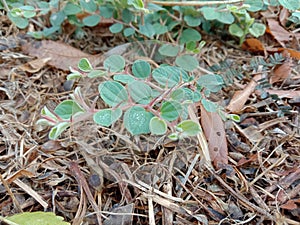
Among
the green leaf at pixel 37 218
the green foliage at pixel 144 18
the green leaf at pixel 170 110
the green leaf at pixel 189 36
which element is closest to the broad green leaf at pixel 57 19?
the green foliage at pixel 144 18

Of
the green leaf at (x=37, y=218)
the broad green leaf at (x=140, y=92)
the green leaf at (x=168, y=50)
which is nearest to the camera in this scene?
the green leaf at (x=37, y=218)

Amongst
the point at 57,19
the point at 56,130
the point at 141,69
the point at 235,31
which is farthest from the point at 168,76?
the point at 57,19

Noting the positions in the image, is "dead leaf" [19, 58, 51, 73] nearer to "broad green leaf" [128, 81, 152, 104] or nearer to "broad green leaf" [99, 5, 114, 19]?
"broad green leaf" [99, 5, 114, 19]

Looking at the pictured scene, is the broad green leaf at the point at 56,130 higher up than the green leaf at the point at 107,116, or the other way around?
the green leaf at the point at 107,116

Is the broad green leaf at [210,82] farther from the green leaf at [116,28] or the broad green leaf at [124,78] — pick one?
the green leaf at [116,28]

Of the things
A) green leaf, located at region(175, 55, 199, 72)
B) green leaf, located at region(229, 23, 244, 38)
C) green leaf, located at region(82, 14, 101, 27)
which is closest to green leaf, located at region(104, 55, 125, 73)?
green leaf, located at region(175, 55, 199, 72)

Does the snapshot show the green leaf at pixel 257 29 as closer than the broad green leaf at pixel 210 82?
No

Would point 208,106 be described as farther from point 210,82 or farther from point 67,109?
point 67,109
